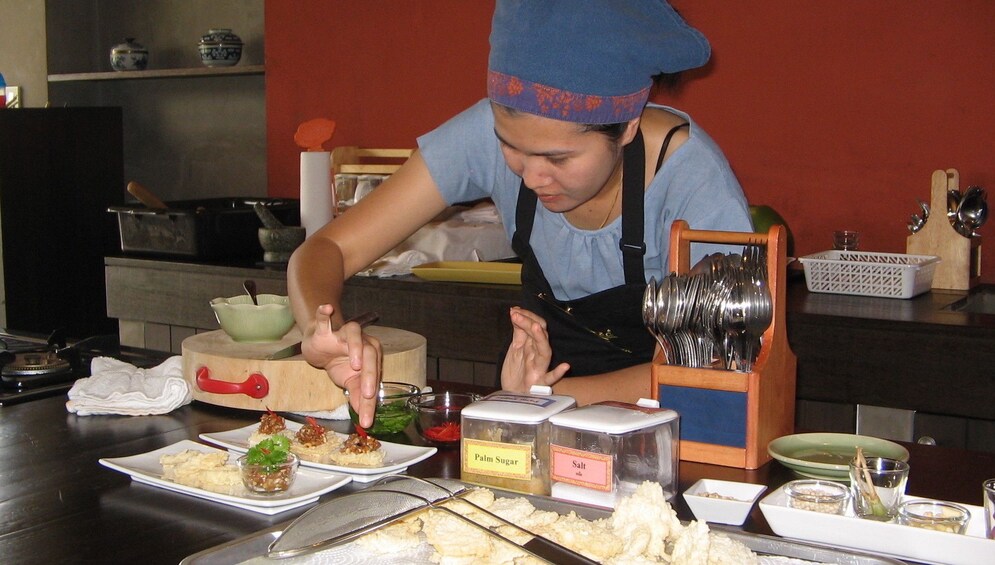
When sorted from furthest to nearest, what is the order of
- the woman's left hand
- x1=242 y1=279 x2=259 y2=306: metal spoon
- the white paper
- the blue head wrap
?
the white paper
x1=242 y1=279 x2=259 y2=306: metal spoon
the woman's left hand
the blue head wrap

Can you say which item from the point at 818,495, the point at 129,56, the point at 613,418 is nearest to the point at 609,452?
the point at 613,418

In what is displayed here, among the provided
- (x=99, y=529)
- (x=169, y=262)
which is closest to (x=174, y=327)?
(x=169, y=262)

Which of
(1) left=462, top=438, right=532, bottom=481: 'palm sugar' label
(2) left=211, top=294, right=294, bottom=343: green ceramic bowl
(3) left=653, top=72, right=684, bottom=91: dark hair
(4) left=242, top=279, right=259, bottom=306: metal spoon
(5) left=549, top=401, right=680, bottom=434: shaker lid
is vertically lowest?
(1) left=462, top=438, right=532, bottom=481: 'palm sugar' label

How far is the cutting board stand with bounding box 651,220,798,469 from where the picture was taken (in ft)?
4.60

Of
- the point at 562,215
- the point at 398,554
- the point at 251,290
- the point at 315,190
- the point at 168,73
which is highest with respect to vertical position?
the point at 168,73

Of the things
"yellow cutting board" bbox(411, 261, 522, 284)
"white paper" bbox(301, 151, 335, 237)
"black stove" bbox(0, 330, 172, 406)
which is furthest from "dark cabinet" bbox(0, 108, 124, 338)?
"black stove" bbox(0, 330, 172, 406)

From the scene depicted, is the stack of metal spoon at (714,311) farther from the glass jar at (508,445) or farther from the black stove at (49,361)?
the black stove at (49,361)

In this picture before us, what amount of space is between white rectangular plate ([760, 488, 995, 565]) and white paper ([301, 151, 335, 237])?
2.72 meters

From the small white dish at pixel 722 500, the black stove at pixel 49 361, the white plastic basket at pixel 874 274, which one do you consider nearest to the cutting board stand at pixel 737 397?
the small white dish at pixel 722 500

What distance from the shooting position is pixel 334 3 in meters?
4.25

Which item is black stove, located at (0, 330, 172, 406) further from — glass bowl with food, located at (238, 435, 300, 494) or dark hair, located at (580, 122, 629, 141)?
dark hair, located at (580, 122, 629, 141)

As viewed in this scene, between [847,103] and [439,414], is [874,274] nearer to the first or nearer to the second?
[847,103]

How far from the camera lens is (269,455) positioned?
1.29m

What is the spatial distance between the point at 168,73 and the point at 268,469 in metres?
3.82
